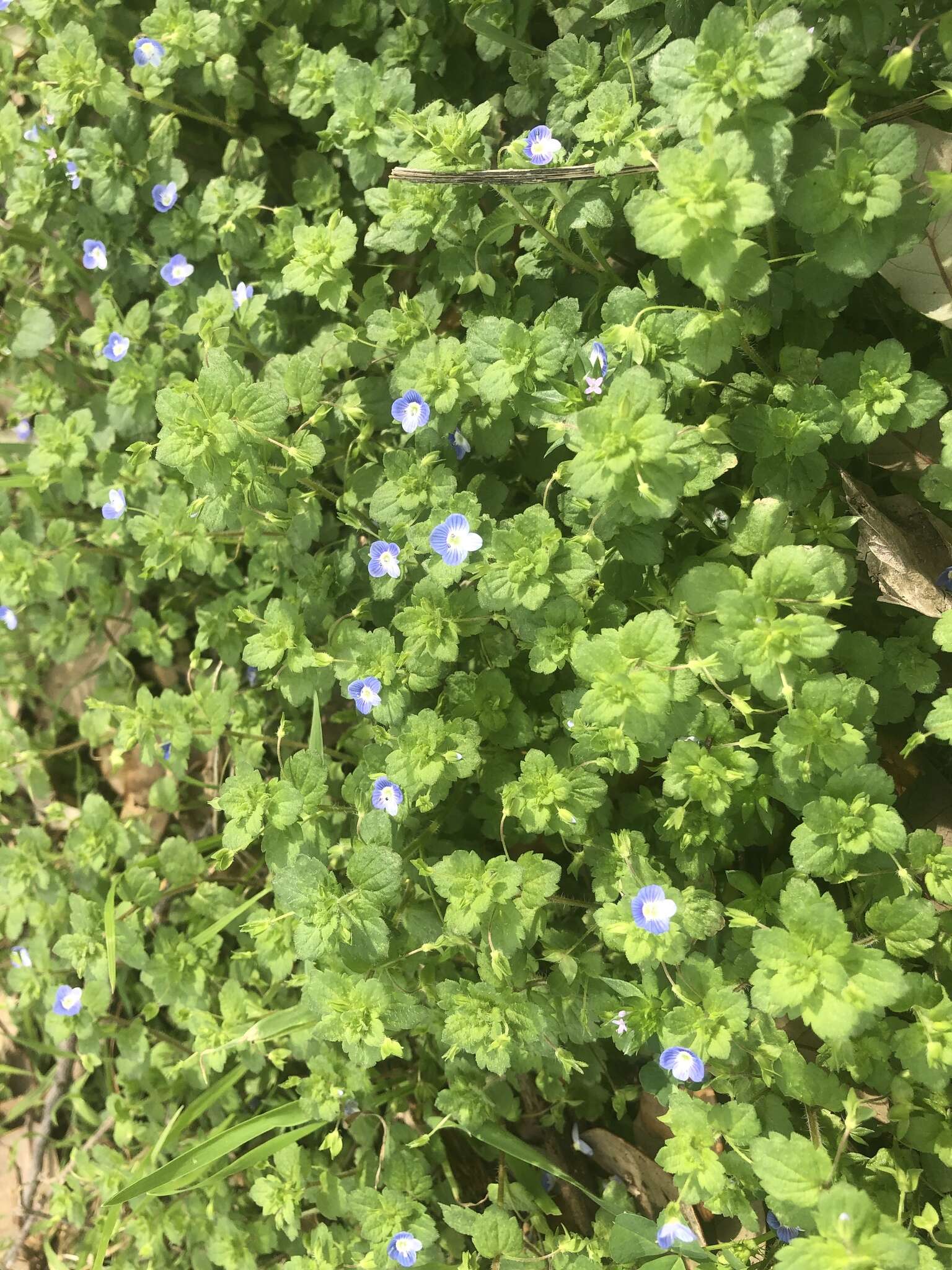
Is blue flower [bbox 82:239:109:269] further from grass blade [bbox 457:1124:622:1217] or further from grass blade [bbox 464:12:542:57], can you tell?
grass blade [bbox 457:1124:622:1217]

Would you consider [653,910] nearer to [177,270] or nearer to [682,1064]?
[682,1064]

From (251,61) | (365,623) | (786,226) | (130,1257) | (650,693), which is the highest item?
(251,61)

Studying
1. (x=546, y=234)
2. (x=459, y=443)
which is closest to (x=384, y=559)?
(x=459, y=443)

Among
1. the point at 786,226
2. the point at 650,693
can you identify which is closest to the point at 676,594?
the point at 650,693

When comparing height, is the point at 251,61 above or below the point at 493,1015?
above

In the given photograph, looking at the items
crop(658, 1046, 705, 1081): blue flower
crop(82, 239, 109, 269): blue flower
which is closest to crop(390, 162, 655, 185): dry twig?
crop(82, 239, 109, 269): blue flower

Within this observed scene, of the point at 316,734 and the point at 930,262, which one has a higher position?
the point at 930,262

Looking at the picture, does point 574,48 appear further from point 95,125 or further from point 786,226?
point 95,125
